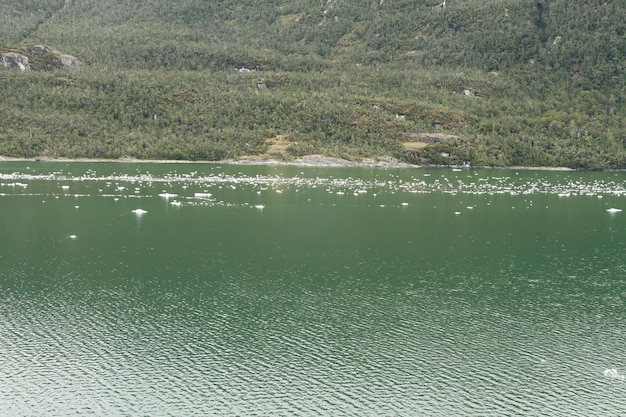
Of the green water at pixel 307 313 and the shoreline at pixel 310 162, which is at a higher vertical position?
the shoreline at pixel 310 162

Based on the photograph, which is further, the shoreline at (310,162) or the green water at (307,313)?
the shoreline at (310,162)

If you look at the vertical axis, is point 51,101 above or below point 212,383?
above

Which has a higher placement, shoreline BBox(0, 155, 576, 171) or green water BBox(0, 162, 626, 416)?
shoreline BBox(0, 155, 576, 171)

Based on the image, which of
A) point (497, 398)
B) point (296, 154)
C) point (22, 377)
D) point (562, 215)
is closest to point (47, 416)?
point (22, 377)

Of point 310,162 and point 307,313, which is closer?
point 307,313

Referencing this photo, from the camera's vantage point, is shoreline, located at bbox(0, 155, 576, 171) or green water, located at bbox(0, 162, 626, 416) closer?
green water, located at bbox(0, 162, 626, 416)

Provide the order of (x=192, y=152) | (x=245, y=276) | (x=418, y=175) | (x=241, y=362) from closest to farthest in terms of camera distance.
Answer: (x=241, y=362) → (x=245, y=276) → (x=418, y=175) → (x=192, y=152)

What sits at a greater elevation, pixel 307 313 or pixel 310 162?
pixel 310 162

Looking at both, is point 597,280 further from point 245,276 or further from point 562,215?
point 562,215
